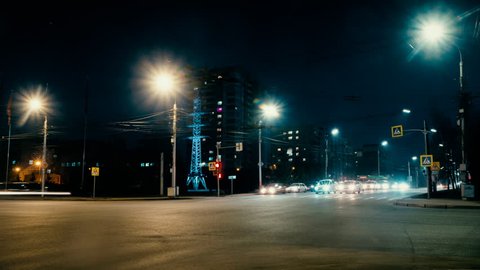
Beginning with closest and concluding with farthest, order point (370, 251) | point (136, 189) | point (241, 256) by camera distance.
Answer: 1. point (241, 256)
2. point (370, 251)
3. point (136, 189)

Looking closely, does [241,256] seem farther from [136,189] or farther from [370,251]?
[136,189]

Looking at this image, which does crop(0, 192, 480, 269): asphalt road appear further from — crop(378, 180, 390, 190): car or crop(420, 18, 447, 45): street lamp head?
crop(378, 180, 390, 190): car

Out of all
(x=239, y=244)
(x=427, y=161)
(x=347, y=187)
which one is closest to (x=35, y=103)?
(x=427, y=161)

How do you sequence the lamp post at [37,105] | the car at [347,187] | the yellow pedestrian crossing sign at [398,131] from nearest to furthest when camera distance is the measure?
the yellow pedestrian crossing sign at [398,131] < the lamp post at [37,105] < the car at [347,187]

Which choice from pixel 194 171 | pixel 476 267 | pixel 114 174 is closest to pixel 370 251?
pixel 476 267

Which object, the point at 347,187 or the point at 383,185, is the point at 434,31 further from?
the point at 383,185

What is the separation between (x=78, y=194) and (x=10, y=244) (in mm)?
39908

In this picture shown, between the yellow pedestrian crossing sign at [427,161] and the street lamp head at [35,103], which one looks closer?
the yellow pedestrian crossing sign at [427,161]

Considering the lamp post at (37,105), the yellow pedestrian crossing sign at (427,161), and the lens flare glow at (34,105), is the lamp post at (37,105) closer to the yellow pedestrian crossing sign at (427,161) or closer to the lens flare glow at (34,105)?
the lens flare glow at (34,105)

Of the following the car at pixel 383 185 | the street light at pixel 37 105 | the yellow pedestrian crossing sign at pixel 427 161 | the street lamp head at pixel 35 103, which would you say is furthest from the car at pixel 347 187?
the street lamp head at pixel 35 103

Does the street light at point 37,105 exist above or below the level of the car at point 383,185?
above

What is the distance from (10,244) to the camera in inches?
474

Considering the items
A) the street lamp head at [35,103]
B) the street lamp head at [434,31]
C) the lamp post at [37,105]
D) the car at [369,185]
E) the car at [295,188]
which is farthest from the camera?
the car at [369,185]

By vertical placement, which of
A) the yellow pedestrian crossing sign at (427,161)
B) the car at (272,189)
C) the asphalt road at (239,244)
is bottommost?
the asphalt road at (239,244)
